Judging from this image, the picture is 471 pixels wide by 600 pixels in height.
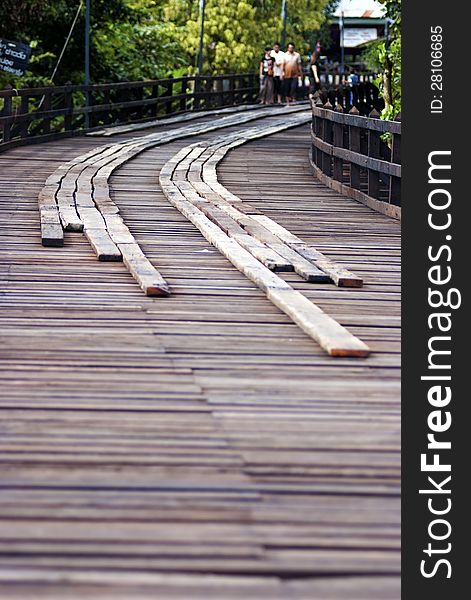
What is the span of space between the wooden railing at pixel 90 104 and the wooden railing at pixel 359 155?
5.40m

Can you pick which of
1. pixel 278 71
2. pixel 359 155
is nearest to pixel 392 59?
pixel 359 155

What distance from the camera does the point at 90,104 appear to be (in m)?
27.4

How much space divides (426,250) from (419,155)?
250 centimetres

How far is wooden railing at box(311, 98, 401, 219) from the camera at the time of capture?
1170cm

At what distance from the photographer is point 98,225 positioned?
32.8 ft

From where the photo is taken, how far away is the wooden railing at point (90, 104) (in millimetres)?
20713

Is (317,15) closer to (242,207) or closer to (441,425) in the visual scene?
(242,207)

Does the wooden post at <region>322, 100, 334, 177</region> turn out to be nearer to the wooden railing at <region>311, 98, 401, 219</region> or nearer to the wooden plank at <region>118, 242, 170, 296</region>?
the wooden railing at <region>311, 98, 401, 219</region>

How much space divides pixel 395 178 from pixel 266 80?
25.5m

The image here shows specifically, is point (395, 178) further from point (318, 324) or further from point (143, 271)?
point (318, 324)

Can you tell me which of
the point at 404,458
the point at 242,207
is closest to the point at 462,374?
the point at 404,458

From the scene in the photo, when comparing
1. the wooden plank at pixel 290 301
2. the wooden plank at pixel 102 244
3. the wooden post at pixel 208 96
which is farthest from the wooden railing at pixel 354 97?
the wooden plank at pixel 102 244

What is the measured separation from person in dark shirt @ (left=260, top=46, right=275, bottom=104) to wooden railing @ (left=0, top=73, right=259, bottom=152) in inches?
24.0

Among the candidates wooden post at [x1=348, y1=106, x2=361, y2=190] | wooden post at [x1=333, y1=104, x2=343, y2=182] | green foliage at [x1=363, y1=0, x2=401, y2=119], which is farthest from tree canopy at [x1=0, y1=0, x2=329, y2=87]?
wooden post at [x1=348, y1=106, x2=361, y2=190]
